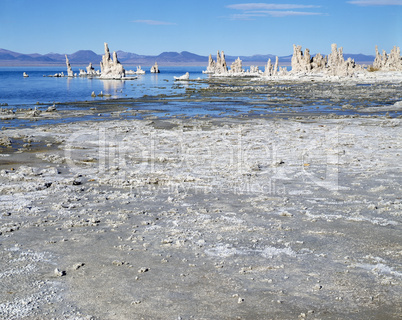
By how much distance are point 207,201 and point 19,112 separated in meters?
26.1

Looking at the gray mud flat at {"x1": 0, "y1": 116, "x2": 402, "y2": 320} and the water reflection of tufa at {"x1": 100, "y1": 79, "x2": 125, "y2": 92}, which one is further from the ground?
the water reflection of tufa at {"x1": 100, "y1": 79, "x2": 125, "y2": 92}

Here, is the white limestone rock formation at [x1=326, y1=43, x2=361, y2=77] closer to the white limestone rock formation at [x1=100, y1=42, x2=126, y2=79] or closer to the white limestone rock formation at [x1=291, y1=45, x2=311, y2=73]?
the white limestone rock formation at [x1=291, y1=45, x2=311, y2=73]

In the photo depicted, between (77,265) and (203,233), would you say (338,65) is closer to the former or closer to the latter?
(203,233)

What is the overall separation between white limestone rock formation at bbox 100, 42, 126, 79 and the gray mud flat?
362ft

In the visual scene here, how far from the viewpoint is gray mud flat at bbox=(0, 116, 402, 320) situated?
5.79m

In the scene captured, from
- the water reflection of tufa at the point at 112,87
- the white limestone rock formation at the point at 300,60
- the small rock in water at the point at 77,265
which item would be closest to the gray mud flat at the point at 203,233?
the small rock in water at the point at 77,265

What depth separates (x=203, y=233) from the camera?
8.25m

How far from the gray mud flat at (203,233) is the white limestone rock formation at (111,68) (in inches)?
4347

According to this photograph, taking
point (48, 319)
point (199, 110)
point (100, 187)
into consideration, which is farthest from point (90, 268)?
point (199, 110)

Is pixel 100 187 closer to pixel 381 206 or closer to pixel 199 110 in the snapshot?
pixel 381 206

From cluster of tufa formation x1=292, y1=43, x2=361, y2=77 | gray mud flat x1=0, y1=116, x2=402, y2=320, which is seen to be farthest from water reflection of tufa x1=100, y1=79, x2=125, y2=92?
cluster of tufa formation x1=292, y1=43, x2=361, y2=77

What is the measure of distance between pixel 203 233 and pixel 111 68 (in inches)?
4907

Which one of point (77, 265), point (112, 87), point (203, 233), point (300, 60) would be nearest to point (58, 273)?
point (77, 265)

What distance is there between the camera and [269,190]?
11.1m
